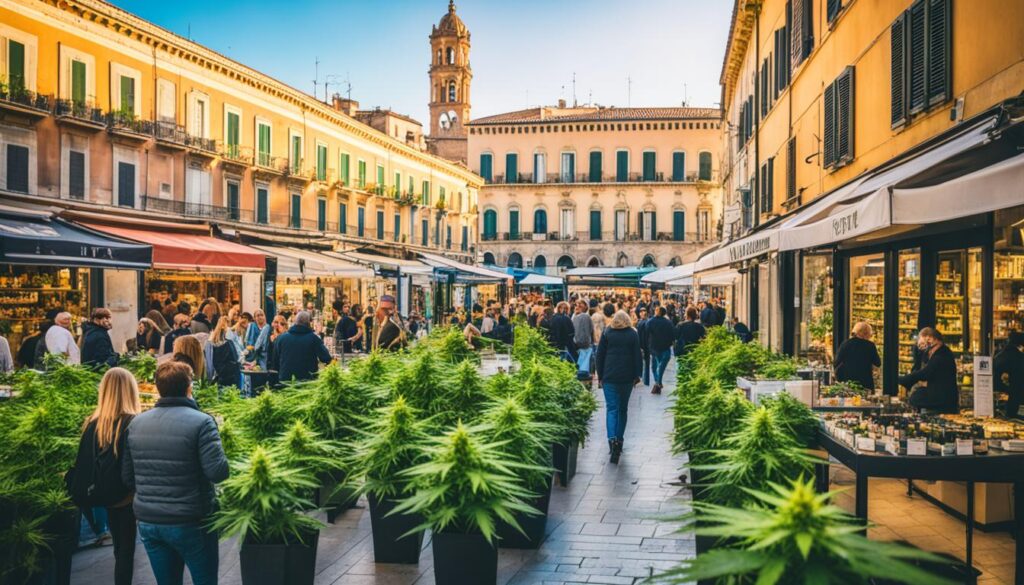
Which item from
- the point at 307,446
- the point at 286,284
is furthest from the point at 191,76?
the point at 307,446

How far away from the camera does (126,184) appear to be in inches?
892

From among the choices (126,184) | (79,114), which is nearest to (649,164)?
(126,184)

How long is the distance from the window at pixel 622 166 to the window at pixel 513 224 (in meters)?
6.99

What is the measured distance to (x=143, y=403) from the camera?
21.4 ft

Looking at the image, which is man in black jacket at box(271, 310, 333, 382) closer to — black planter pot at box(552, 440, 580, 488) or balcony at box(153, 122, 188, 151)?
black planter pot at box(552, 440, 580, 488)

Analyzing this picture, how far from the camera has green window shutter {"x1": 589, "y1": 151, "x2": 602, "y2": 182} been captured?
5575 cm

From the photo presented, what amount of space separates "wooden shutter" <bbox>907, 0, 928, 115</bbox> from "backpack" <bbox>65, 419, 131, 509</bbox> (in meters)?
7.43

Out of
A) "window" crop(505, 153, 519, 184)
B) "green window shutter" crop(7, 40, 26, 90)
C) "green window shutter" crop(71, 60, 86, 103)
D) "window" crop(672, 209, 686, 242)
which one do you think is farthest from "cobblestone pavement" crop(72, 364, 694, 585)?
"window" crop(505, 153, 519, 184)

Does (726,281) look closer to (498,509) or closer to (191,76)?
(191,76)

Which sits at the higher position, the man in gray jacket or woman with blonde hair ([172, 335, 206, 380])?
woman with blonde hair ([172, 335, 206, 380])

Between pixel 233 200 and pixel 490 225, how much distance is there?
3001 centimetres

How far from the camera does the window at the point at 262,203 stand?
96.0 feet

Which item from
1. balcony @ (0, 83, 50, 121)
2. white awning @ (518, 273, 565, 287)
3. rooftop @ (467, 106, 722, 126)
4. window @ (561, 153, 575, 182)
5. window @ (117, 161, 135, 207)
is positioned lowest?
white awning @ (518, 273, 565, 287)

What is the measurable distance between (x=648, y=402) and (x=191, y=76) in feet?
61.2
